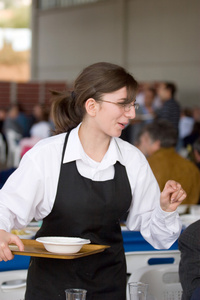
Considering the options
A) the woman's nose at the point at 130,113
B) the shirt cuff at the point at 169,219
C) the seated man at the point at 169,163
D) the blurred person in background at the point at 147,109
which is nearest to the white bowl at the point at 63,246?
the shirt cuff at the point at 169,219

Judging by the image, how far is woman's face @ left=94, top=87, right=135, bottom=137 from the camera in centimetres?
187

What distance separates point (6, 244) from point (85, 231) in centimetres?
32

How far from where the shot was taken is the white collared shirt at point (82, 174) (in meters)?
1.88

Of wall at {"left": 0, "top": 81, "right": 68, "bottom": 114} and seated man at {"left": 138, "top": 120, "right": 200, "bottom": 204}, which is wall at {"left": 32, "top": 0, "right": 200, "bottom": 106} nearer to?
wall at {"left": 0, "top": 81, "right": 68, "bottom": 114}

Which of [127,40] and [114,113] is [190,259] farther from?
[127,40]

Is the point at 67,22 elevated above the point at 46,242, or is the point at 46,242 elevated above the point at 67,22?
the point at 67,22

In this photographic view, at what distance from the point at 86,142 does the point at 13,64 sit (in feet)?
92.5

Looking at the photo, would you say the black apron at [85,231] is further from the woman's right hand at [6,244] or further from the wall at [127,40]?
the wall at [127,40]

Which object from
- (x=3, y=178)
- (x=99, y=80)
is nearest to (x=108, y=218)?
(x=99, y=80)

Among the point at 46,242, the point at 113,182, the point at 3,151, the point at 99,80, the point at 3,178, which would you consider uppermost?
the point at 99,80

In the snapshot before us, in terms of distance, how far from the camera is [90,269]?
6.45 feet

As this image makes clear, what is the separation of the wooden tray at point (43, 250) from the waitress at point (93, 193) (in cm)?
8

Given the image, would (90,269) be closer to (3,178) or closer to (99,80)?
(99,80)

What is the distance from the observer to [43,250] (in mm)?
1772
